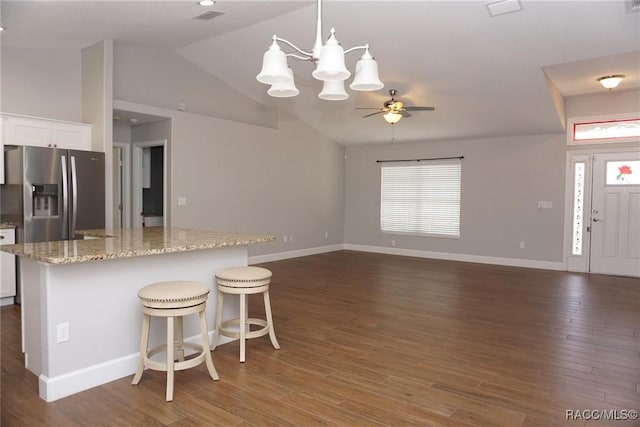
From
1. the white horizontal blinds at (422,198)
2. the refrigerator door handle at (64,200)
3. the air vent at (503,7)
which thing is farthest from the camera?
the white horizontal blinds at (422,198)

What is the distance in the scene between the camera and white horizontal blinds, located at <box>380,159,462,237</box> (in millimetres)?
8727

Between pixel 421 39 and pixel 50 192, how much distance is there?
15.2 ft

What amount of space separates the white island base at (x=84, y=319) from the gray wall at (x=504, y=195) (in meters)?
6.56

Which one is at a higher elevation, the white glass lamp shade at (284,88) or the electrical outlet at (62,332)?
the white glass lamp shade at (284,88)

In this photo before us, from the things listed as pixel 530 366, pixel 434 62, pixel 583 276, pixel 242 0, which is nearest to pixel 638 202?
pixel 583 276

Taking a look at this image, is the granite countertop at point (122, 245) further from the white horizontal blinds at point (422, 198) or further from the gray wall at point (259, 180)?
the white horizontal blinds at point (422, 198)

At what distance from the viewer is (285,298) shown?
210 inches

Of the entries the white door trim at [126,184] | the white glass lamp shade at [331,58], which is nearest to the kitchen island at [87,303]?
the white glass lamp shade at [331,58]

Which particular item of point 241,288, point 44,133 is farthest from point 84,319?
point 44,133

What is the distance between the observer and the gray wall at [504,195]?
7.59m

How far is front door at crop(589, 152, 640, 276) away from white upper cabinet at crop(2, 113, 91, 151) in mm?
7667

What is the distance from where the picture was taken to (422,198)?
9.13 m

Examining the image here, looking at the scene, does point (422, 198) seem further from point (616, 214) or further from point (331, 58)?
point (331, 58)

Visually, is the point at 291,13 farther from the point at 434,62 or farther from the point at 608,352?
the point at 608,352
